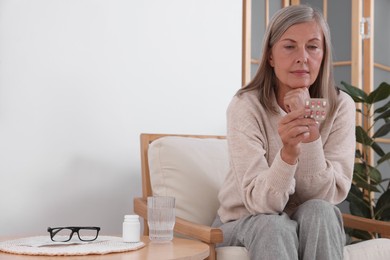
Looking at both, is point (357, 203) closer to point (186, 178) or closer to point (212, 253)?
point (186, 178)

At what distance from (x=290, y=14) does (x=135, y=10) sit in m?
0.74

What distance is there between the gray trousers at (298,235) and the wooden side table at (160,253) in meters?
0.13

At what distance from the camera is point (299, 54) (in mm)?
1848

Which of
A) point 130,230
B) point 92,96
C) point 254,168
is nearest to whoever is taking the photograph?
point 130,230

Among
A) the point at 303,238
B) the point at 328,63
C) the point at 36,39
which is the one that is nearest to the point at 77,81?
the point at 36,39

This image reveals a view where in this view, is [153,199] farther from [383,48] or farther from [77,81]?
[383,48]

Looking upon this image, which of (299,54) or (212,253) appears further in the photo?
(299,54)

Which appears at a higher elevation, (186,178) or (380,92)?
(380,92)

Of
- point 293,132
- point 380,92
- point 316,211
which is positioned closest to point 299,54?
point 293,132

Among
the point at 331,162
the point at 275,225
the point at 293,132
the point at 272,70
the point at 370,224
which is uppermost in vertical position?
the point at 272,70

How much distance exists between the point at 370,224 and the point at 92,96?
1.05m

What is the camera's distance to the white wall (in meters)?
2.04

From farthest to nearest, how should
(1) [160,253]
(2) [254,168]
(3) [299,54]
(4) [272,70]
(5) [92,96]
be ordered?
1. (5) [92,96]
2. (4) [272,70]
3. (3) [299,54]
4. (2) [254,168]
5. (1) [160,253]

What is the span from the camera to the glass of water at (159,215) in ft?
5.54
